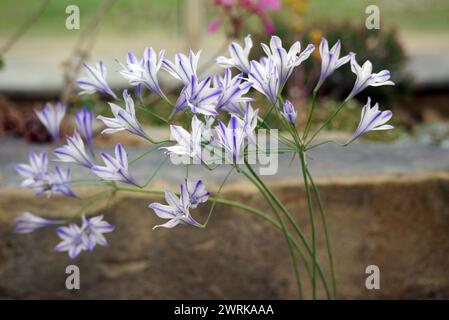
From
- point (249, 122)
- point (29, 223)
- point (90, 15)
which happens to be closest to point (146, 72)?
point (249, 122)

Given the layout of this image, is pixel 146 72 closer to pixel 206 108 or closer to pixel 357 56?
pixel 206 108

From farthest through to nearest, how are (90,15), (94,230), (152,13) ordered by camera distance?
(90,15) → (152,13) → (94,230)

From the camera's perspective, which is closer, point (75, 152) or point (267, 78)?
point (267, 78)

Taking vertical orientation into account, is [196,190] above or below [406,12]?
below

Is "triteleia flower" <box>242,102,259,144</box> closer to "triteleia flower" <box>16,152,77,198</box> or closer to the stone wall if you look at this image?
"triteleia flower" <box>16,152,77,198</box>

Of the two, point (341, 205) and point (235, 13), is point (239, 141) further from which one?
point (235, 13)

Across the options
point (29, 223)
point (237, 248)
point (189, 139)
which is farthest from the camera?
point (237, 248)
